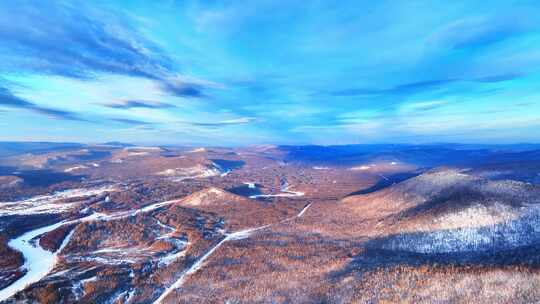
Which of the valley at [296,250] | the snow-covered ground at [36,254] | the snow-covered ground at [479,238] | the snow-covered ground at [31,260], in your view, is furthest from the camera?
the snow-covered ground at [479,238]

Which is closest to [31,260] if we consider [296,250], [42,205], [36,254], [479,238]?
[36,254]

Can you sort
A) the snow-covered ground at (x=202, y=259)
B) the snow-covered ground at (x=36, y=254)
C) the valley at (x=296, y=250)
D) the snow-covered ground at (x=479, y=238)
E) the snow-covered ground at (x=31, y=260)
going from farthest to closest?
the snow-covered ground at (x=479, y=238) < the snow-covered ground at (x=36, y=254) < the snow-covered ground at (x=31, y=260) < the snow-covered ground at (x=202, y=259) < the valley at (x=296, y=250)

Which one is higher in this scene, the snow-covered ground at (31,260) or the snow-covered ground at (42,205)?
the snow-covered ground at (31,260)

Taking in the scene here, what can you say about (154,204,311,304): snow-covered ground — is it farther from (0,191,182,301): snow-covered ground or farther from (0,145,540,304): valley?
(0,191,182,301): snow-covered ground

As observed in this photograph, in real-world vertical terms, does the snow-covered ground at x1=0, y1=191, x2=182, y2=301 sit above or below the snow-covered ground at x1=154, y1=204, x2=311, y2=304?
below

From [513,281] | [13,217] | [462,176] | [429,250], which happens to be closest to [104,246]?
[13,217]

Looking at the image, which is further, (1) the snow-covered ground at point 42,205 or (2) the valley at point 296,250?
(1) the snow-covered ground at point 42,205

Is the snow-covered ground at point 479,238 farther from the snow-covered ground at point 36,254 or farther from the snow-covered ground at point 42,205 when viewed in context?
the snow-covered ground at point 42,205

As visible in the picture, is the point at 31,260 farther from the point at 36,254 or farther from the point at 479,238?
the point at 479,238

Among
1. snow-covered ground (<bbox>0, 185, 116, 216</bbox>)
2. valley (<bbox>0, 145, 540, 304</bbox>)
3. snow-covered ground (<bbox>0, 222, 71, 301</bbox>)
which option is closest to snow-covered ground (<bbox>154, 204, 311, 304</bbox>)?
valley (<bbox>0, 145, 540, 304</bbox>)

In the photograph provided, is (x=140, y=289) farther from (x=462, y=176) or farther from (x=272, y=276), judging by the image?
(x=462, y=176)

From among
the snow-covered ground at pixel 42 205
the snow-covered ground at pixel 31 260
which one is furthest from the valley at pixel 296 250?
the snow-covered ground at pixel 42 205
